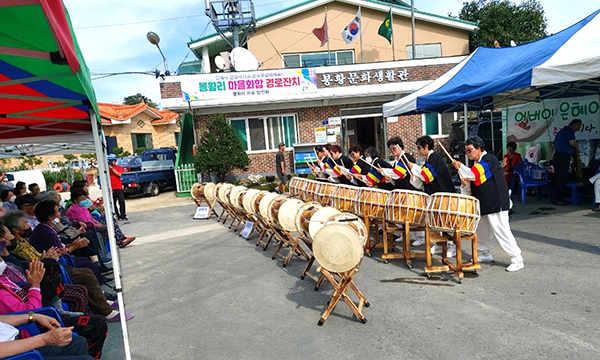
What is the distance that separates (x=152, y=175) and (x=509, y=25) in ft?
71.1

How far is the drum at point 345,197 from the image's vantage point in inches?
245

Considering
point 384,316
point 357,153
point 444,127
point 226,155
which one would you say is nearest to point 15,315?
point 384,316

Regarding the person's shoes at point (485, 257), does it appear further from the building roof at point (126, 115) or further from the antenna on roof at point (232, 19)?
the building roof at point (126, 115)

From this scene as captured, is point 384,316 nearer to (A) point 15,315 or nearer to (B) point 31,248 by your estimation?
(A) point 15,315

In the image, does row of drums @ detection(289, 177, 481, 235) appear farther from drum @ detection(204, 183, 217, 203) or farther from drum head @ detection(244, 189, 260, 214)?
drum @ detection(204, 183, 217, 203)

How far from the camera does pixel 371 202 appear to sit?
5918mm

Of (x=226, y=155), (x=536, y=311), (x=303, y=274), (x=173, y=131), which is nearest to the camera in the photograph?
(x=536, y=311)

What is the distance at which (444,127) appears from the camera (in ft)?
55.7

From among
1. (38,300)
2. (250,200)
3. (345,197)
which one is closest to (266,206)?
(250,200)

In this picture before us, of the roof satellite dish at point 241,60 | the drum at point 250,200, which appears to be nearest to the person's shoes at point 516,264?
the drum at point 250,200

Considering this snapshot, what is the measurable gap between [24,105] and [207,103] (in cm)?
1105

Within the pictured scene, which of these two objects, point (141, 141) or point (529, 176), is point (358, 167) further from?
point (141, 141)

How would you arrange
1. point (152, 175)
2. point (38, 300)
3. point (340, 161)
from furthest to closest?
point (152, 175) → point (340, 161) → point (38, 300)

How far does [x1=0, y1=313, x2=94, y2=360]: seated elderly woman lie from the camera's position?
251 centimetres
